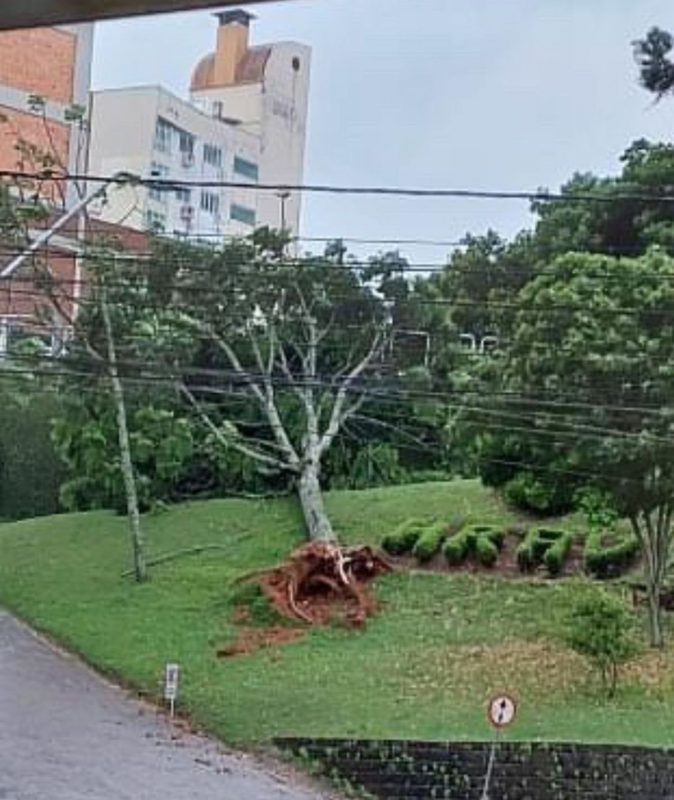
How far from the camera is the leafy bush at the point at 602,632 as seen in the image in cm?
1177

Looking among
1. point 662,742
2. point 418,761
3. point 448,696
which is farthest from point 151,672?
point 662,742

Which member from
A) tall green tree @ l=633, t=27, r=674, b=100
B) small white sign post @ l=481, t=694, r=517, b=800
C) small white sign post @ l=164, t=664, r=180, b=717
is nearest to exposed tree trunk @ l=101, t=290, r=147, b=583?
small white sign post @ l=164, t=664, r=180, b=717

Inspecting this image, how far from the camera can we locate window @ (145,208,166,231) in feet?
56.7

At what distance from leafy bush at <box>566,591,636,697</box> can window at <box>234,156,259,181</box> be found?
8.71 metres

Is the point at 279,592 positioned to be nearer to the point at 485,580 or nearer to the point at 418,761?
the point at 485,580

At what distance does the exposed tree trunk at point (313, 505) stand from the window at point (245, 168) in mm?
3676

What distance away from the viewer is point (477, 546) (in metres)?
15.7

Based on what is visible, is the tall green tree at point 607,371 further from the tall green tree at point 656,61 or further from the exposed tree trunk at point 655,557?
the tall green tree at point 656,61

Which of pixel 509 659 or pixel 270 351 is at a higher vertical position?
pixel 270 351

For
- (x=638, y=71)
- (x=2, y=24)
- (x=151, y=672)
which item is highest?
(x=638, y=71)

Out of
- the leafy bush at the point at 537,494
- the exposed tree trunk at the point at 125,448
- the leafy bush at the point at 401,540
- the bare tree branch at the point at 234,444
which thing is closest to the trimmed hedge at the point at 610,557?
the leafy bush at the point at 537,494

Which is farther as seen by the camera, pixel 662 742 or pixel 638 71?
pixel 662 742

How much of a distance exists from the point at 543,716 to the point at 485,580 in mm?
3801

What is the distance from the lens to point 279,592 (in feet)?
49.8
